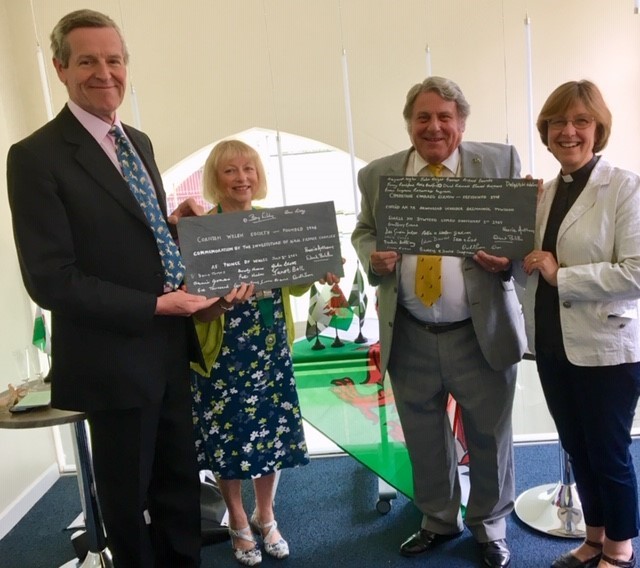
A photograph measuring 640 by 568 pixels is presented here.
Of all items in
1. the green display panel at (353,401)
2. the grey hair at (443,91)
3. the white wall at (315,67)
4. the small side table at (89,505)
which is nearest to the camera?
the grey hair at (443,91)

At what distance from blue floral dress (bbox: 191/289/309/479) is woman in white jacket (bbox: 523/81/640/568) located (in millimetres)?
869

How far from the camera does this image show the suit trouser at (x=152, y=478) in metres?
1.52

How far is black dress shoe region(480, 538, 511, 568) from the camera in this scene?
6.35ft

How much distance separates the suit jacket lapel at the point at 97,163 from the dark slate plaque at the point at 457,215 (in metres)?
0.75

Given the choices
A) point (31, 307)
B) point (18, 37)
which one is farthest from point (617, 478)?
point (18, 37)

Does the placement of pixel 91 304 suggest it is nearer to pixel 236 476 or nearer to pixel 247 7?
pixel 236 476

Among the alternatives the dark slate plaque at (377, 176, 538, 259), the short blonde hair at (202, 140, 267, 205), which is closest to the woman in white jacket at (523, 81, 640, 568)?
the dark slate plaque at (377, 176, 538, 259)

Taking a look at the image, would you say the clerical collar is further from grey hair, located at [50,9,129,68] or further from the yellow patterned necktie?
grey hair, located at [50,9,129,68]

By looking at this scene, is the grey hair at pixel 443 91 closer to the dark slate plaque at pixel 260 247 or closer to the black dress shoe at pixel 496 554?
the dark slate plaque at pixel 260 247

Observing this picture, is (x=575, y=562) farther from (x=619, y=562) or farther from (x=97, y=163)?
(x=97, y=163)

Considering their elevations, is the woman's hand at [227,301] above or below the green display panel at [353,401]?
above

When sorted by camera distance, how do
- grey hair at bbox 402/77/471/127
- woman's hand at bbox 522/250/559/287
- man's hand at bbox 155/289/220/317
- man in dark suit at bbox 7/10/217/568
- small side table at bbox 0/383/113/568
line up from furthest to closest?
small side table at bbox 0/383/113/568 < grey hair at bbox 402/77/471/127 < woman's hand at bbox 522/250/559/287 < man's hand at bbox 155/289/220/317 < man in dark suit at bbox 7/10/217/568

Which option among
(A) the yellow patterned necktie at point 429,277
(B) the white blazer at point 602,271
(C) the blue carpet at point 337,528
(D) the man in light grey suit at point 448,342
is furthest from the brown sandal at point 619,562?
(A) the yellow patterned necktie at point 429,277

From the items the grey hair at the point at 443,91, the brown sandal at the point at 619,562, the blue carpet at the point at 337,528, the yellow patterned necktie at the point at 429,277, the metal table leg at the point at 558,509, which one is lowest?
the blue carpet at the point at 337,528
